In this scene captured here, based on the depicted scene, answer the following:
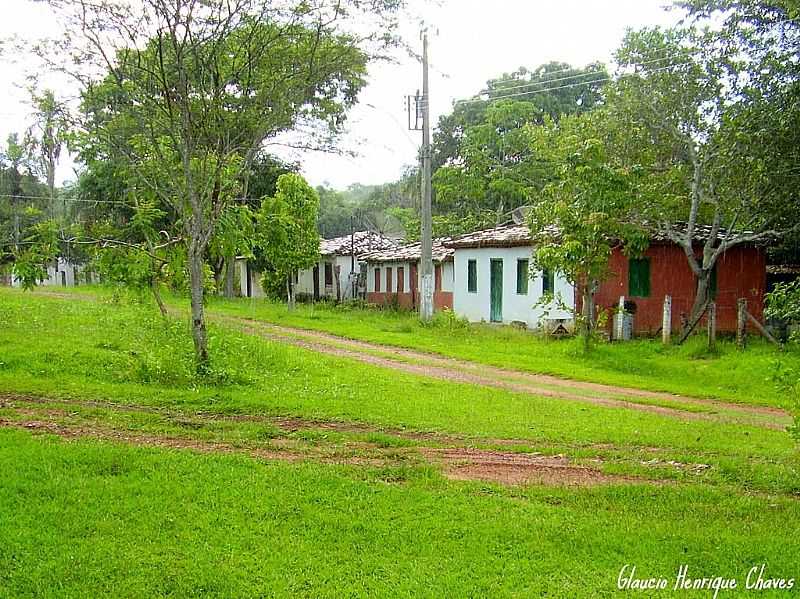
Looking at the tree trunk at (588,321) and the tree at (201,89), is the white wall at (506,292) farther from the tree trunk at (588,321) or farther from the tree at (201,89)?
the tree at (201,89)

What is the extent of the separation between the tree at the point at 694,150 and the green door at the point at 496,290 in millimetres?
5520

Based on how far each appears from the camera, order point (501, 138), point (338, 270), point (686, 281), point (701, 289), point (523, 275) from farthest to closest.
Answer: point (501, 138) → point (338, 270) → point (523, 275) → point (686, 281) → point (701, 289)

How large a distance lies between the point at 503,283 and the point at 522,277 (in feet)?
3.07

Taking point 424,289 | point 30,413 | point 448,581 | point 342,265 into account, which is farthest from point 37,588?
point 342,265

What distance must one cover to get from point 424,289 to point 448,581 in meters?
18.2

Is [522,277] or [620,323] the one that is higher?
[522,277]

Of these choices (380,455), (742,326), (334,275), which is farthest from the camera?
(334,275)

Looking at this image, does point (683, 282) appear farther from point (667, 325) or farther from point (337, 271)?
point (337, 271)

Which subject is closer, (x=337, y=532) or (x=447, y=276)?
(x=337, y=532)

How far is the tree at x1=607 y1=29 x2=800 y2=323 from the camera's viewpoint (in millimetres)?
16656

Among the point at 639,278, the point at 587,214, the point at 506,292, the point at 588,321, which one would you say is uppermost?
the point at 587,214

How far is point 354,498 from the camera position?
6.10 metres

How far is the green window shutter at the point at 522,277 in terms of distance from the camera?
73.8 feet

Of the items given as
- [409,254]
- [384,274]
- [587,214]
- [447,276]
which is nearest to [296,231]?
[409,254]
